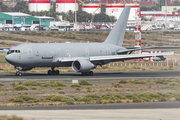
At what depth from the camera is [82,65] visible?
161ft

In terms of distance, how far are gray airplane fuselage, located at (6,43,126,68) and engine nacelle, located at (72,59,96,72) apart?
3.57 ft

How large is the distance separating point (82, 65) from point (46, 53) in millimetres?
5054

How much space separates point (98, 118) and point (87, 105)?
6027 mm

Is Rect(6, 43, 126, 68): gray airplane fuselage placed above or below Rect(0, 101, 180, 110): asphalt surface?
above

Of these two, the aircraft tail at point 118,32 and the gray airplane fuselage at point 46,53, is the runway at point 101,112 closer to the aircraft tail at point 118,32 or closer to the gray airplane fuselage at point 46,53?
the gray airplane fuselage at point 46,53

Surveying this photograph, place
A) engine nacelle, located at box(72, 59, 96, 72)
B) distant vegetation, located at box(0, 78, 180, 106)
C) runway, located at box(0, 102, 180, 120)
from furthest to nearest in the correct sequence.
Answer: engine nacelle, located at box(72, 59, 96, 72), distant vegetation, located at box(0, 78, 180, 106), runway, located at box(0, 102, 180, 120)

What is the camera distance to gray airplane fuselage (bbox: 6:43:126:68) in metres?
48.3

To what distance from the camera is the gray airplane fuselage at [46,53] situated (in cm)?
4831

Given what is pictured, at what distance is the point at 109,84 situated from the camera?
137ft

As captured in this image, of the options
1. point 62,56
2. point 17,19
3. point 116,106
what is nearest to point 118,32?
point 62,56

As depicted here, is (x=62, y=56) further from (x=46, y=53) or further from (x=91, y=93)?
(x=91, y=93)

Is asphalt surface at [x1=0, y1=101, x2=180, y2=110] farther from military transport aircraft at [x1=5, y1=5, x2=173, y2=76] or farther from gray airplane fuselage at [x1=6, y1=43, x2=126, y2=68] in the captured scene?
gray airplane fuselage at [x1=6, y1=43, x2=126, y2=68]

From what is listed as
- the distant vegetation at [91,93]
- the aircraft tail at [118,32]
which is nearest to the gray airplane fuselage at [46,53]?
the aircraft tail at [118,32]

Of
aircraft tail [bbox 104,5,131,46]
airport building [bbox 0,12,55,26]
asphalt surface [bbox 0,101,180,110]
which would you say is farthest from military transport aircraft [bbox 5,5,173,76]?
airport building [bbox 0,12,55,26]
